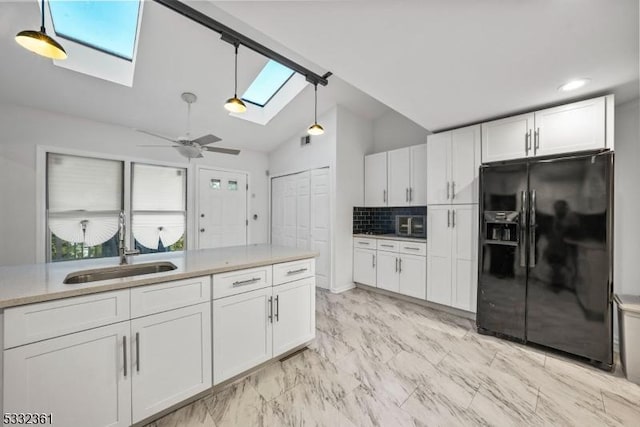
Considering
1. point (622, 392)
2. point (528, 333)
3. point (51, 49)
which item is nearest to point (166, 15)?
point (51, 49)

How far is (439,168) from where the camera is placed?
3.19 meters

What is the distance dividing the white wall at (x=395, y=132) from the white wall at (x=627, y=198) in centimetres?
208

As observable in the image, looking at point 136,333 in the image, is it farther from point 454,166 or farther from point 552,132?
point 552,132

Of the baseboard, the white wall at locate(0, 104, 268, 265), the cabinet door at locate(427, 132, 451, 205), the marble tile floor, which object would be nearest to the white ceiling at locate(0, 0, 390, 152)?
the white wall at locate(0, 104, 268, 265)

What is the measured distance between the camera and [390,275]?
3.72 metres

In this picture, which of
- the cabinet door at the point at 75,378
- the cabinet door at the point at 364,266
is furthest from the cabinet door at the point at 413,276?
the cabinet door at the point at 75,378

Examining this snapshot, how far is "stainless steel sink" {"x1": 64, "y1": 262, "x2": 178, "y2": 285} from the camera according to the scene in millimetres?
1558

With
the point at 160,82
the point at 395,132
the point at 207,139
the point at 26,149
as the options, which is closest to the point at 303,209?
the point at 395,132

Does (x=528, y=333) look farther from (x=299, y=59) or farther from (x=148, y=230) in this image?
(x=148, y=230)

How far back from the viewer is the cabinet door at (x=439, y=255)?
10.2ft

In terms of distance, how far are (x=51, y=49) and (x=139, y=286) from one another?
1430 mm

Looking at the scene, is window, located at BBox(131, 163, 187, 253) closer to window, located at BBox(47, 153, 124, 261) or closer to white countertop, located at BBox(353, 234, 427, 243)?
window, located at BBox(47, 153, 124, 261)

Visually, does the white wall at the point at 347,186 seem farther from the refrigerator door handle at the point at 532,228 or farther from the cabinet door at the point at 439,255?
the refrigerator door handle at the point at 532,228

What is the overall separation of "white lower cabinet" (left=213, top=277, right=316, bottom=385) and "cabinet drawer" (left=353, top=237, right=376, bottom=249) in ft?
6.17
